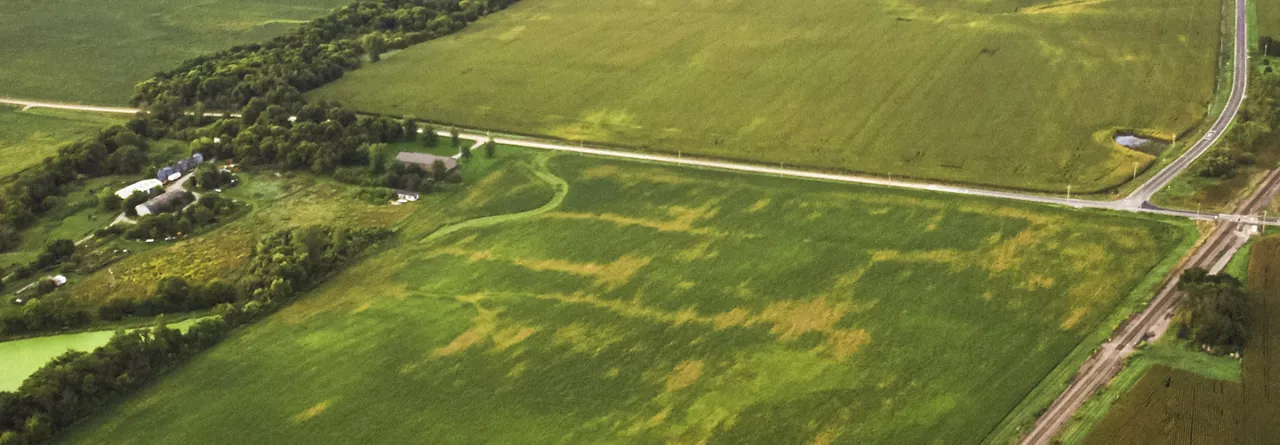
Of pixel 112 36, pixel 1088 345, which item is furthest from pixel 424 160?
pixel 112 36

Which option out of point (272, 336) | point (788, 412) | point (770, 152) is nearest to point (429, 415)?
point (272, 336)

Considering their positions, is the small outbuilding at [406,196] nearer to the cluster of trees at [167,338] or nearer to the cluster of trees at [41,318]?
the cluster of trees at [167,338]

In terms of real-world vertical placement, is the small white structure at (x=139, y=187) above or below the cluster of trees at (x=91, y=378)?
above

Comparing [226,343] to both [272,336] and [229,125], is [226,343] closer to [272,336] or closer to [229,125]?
[272,336]

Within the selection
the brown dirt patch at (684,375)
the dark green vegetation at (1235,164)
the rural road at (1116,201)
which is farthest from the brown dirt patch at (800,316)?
the dark green vegetation at (1235,164)

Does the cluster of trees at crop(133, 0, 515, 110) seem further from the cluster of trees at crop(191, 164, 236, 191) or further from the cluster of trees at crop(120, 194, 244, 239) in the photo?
the cluster of trees at crop(120, 194, 244, 239)

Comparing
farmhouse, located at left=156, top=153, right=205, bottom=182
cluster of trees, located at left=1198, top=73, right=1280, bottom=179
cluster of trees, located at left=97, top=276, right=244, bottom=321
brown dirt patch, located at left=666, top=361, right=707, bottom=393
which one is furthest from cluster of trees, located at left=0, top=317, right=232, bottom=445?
cluster of trees, located at left=1198, top=73, right=1280, bottom=179
